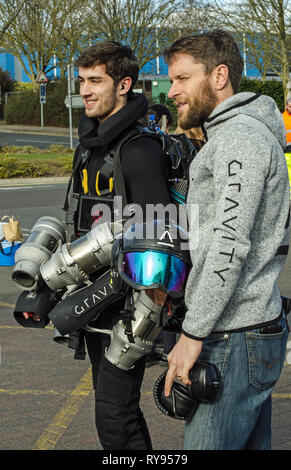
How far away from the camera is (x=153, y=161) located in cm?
292

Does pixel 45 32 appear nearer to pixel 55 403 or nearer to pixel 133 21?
pixel 133 21

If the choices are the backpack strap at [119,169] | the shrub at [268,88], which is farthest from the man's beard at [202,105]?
the shrub at [268,88]

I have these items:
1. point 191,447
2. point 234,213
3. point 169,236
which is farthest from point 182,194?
point 191,447

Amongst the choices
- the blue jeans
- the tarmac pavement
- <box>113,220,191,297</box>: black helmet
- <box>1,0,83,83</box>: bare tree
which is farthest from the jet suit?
<box>1,0,83,83</box>: bare tree

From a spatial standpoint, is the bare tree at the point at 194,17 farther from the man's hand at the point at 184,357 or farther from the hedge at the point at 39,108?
the man's hand at the point at 184,357

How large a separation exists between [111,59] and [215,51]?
0.88 meters

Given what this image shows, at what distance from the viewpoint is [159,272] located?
234cm

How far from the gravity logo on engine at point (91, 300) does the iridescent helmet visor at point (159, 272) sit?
0.44 m

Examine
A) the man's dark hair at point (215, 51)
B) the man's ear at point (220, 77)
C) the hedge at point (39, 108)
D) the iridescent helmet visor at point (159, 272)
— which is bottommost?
the hedge at point (39, 108)

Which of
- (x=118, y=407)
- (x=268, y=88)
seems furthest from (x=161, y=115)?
(x=268, y=88)

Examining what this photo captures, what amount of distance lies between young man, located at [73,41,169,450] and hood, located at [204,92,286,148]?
611 mm

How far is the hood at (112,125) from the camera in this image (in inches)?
119

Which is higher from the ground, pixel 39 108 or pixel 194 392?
pixel 194 392

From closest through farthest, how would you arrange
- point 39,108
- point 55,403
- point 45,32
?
point 55,403
point 39,108
point 45,32
